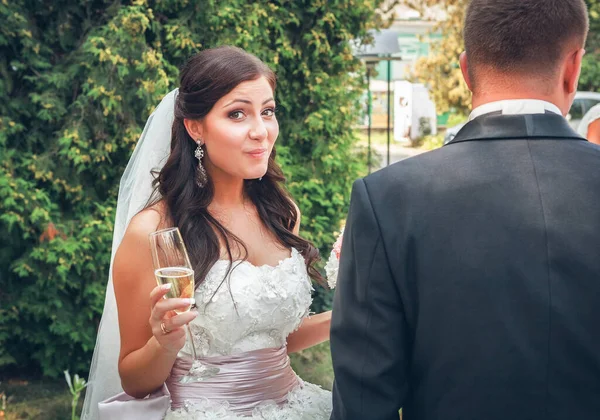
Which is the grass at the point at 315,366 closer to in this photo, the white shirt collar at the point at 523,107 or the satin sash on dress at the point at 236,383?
the satin sash on dress at the point at 236,383

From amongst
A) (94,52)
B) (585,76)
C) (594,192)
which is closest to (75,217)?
(94,52)

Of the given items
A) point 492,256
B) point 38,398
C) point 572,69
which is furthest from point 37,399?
point 572,69

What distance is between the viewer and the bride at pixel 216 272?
9.29ft

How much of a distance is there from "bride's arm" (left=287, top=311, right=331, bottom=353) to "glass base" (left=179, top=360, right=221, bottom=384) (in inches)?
20.7

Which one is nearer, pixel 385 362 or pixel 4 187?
pixel 385 362

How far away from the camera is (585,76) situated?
66.9 ft

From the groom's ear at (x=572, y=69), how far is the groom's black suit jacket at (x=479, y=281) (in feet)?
0.28

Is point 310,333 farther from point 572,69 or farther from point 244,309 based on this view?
point 572,69

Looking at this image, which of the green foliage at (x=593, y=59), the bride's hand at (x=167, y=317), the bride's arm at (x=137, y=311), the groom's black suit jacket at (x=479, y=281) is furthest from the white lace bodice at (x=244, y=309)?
the green foliage at (x=593, y=59)

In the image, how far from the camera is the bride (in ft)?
9.29

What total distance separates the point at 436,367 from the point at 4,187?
389 cm

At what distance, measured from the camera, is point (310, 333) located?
10.7ft

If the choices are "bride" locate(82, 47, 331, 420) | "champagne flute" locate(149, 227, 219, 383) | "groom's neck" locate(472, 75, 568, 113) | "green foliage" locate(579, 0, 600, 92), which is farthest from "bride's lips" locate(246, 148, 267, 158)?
"green foliage" locate(579, 0, 600, 92)

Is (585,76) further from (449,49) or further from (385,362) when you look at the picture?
(385,362)
